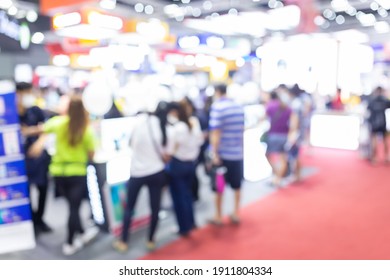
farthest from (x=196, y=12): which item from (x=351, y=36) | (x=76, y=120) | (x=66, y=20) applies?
(x=76, y=120)

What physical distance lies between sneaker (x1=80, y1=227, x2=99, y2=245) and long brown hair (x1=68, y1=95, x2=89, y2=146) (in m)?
0.81

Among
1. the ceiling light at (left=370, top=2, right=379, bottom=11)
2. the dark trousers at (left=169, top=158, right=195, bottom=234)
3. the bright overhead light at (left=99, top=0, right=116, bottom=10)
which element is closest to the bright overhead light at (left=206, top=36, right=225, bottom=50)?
the ceiling light at (left=370, top=2, right=379, bottom=11)

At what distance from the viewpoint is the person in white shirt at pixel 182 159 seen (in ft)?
9.27

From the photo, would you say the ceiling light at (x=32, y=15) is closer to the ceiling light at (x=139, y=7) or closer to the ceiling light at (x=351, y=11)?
the ceiling light at (x=139, y=7)

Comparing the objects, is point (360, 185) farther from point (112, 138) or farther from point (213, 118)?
point (112, 138)

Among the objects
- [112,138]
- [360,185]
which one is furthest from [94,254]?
[360,185]

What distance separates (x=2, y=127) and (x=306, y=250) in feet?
6.97

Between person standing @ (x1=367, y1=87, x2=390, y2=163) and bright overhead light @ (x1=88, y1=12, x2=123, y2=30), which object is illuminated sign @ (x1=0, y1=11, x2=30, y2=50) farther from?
person standing @ (x1=367, y1=87, x2=390, y2=163)

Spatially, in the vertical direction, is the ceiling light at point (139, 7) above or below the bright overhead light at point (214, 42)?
above

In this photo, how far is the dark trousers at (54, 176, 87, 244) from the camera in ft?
8.79

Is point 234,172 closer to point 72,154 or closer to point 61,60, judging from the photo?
point 72,154

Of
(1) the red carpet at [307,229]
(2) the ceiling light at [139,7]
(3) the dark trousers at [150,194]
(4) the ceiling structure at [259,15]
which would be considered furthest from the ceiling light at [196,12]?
(3) the dark trousers at [150,194]

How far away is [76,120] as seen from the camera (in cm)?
257

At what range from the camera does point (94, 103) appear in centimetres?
323
